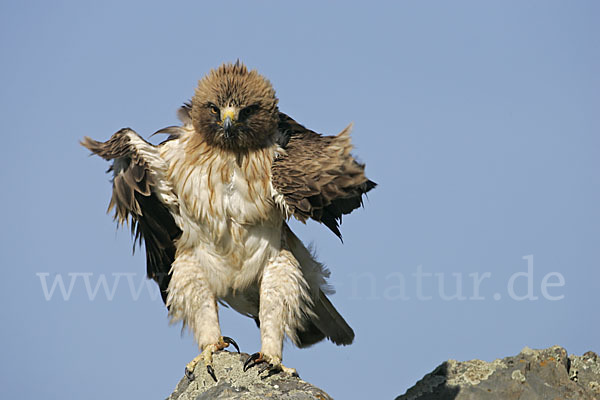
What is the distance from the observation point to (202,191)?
7.99 m

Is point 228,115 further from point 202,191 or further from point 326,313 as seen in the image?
point 326,313

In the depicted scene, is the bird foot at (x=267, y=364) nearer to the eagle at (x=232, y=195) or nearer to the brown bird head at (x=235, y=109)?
the eagle at (x=232, y=195)

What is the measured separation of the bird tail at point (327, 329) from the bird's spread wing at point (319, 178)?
50.0 inches

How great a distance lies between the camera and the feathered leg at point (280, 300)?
7855 mm

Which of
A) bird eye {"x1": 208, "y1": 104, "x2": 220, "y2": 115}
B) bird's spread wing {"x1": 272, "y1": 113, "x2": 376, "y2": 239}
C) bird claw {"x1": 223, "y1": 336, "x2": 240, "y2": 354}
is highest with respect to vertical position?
bird eye {"x1": 208, "y1": 104, "x2": 220, "y2": 115}

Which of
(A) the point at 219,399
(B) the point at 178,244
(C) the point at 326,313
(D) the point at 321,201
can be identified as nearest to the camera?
(A) the point at 219,399

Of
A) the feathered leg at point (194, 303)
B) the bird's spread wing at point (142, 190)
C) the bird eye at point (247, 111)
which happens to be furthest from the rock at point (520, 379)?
the bird eye at point (247, 111)

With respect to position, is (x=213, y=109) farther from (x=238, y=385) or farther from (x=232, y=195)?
(x=238, y=385)

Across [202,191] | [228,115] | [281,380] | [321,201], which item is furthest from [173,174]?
[281,380]

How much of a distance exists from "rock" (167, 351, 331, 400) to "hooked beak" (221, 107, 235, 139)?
2.02 metres

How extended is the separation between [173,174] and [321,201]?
149 centimetres

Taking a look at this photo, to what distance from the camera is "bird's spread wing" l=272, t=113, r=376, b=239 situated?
7.72 meters

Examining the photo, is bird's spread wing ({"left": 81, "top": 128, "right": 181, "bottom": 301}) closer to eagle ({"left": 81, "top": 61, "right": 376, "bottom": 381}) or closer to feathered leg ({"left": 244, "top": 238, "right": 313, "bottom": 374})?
eagle ({"left": 81, "top": 61, "right": 376, "bottom": 381})

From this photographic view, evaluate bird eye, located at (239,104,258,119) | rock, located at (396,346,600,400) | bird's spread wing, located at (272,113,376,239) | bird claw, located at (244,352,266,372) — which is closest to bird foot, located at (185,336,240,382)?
bird claw, located at (244,352,266,372)
